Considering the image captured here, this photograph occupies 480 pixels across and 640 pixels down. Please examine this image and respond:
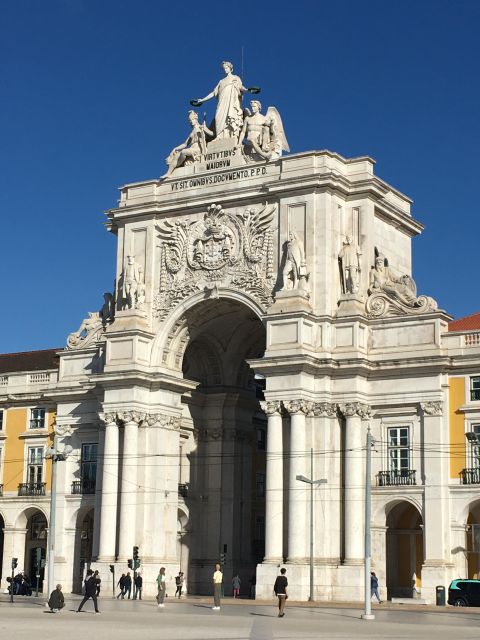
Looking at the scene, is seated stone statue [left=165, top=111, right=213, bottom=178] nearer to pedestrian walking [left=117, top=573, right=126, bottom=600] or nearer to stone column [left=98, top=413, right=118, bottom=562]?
stone column [left=98, top=413, right=118, bottom=562]

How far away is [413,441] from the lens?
195 feet

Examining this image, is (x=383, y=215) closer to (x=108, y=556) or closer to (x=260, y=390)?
(x=260, y=390)

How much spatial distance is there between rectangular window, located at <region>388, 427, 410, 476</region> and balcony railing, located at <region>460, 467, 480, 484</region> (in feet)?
8.92

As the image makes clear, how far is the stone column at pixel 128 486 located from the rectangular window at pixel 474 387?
17.2 m

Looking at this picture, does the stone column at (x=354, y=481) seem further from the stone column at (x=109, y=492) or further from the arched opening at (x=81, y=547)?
the arched opening at (x=81, y=547)

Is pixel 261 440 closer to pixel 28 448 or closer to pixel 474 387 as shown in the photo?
pixel 28 448

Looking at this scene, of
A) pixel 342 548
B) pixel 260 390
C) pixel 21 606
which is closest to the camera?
pixel 21 606

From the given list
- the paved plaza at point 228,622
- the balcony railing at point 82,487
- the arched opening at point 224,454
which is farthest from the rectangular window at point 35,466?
the paved plaza at point 228,622

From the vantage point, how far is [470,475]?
5816 cm

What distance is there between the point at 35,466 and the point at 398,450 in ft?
77.4

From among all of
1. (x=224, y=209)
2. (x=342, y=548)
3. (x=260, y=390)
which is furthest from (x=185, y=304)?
(x=342, y=548)

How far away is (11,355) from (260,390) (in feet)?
64.7

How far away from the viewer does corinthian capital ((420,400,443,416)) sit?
58.7 metres

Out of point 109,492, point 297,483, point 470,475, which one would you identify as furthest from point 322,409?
point 109,492
